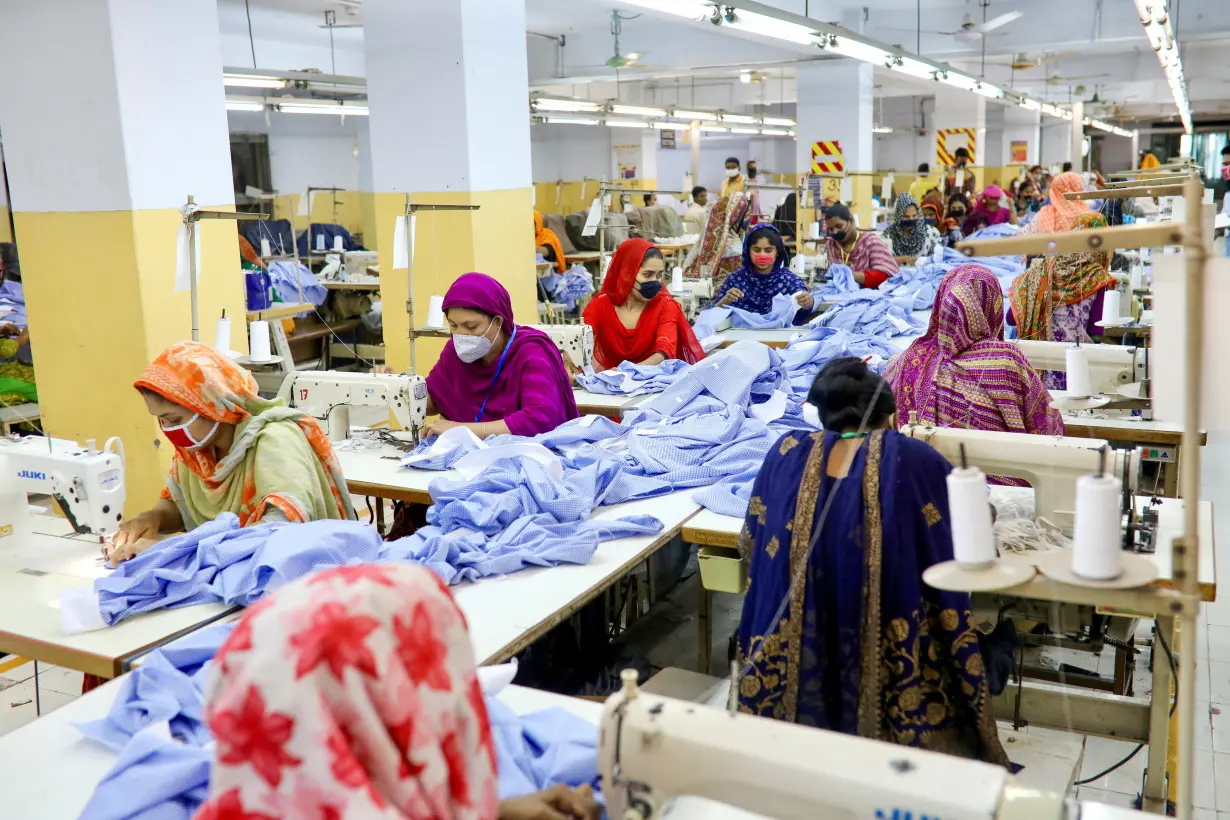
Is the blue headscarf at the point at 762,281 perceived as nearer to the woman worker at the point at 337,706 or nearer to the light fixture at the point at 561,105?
the light fixture at the point at 561,105

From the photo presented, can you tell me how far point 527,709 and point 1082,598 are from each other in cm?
98

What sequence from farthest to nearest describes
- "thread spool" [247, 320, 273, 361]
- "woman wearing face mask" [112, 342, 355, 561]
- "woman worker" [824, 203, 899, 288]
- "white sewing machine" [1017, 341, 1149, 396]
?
"woman worker" [824, 203, 899, 288], "thread spool" [247, 320, 273, 361], "white sewing machine" [1017, 341, 1149, 396], "woman wearing face mask" [112, 342, 355, 561]

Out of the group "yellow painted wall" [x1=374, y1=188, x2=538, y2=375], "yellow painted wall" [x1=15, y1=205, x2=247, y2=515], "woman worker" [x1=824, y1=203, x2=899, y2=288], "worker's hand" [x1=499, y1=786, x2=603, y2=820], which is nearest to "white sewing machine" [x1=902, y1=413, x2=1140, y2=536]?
"worker's hand" [x1=499, y1=786, x2=603, y2=820]

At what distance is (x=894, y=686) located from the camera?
2.22m

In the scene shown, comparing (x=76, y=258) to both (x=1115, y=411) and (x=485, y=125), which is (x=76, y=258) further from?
(x=1115, y=411)

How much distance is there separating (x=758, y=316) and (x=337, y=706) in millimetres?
5961

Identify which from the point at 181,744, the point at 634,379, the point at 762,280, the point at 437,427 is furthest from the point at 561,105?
the point at 181,744

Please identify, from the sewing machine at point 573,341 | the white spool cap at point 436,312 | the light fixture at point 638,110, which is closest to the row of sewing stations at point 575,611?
the white spool cap at point 436,312

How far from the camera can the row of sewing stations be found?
196 cm

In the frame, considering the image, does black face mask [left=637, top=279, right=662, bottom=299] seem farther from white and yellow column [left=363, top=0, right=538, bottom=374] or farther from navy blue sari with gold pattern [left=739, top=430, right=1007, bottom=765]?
navy blue sari with gold pattern [left=739, top=430, right=1007, bottom=765]

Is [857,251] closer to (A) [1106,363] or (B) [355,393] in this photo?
(A) [1106,363]

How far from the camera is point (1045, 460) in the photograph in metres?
2.63

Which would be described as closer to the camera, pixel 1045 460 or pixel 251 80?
pixel 1045 460

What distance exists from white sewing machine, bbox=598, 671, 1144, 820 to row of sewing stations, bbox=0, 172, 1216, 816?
0.38m
